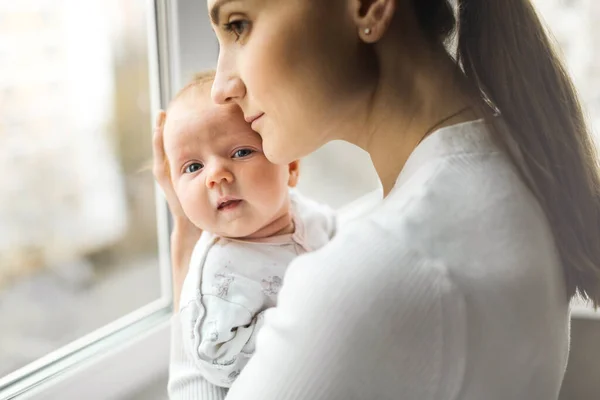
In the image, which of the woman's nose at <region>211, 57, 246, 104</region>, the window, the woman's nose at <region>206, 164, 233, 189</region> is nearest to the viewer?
the woman's nose at <region>211, 57, 246, 104</region>

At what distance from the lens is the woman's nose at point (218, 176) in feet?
2.87

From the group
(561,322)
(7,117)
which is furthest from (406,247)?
(7,117)

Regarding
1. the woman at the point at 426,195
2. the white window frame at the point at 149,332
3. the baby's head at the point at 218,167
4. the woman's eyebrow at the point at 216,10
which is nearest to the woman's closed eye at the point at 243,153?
the baby's head at the point at 218,167

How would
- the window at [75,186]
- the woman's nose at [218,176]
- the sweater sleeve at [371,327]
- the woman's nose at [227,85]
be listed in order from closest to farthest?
1. the sweater sleeve at [371,327]
2. the woman's nose at [227,85]
3. the woman's nose at [218,176]
4. the window at [75,186]

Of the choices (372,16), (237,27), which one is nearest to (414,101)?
(372,16)

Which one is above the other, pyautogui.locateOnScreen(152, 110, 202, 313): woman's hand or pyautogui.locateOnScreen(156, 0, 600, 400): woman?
pyautogui.locateOnScreen(156, 0, 600, 400): woman

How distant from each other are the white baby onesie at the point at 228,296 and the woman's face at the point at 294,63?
0.22 metres

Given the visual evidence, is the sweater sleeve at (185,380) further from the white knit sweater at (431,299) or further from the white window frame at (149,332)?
the white knit sweater at (431,299)

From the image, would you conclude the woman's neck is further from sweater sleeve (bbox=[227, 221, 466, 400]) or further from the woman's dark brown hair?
sweater sleeve (bbox=[227, 221, 466, 400])

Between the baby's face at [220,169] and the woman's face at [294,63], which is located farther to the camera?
the baby's face at [220,169]

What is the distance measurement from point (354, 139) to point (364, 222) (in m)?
0.22

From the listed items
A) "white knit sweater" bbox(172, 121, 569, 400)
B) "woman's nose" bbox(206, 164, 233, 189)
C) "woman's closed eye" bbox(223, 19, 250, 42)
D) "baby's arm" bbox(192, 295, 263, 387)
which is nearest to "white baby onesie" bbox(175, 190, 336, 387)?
"baby's arm" bbox(192, 295, 263, 387)

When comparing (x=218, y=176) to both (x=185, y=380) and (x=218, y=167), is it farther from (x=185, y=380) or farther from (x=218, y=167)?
(x=185, y=380)

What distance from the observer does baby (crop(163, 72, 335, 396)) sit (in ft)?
2.77
